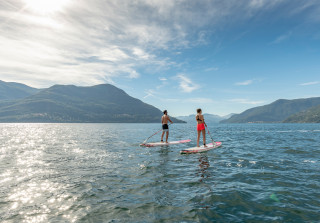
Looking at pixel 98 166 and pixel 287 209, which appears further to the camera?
pixel 98 166

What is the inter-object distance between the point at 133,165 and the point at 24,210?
7.84 meters

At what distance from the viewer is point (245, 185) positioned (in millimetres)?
9430

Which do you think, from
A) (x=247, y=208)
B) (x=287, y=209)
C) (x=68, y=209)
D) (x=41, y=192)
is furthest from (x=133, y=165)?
(x=287, y=209)

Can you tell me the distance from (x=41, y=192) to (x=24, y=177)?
3.63 m

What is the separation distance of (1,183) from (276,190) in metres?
14.1

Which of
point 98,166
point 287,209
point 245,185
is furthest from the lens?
point 98,166

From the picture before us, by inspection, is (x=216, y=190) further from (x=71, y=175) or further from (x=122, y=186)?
(x=71, y=175)

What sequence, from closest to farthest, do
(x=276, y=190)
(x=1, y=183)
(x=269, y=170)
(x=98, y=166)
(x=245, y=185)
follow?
(x=276, y=190) → (x=245, y=185) → (x=1, y=183) → (x=269, y=170) → (x=98, y=166)

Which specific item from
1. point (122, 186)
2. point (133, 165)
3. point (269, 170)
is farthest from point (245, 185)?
point (133, 165)

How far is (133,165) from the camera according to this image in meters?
14.1

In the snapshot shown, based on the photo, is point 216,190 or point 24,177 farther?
point 24,177

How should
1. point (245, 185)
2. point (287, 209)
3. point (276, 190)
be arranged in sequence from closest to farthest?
point (287, 209) → point (276, 190) → point (245, 185)

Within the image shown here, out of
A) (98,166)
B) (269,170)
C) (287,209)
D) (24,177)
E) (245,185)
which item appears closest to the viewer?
(287,209)

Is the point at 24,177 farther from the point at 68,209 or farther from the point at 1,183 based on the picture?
the point at 68,209
